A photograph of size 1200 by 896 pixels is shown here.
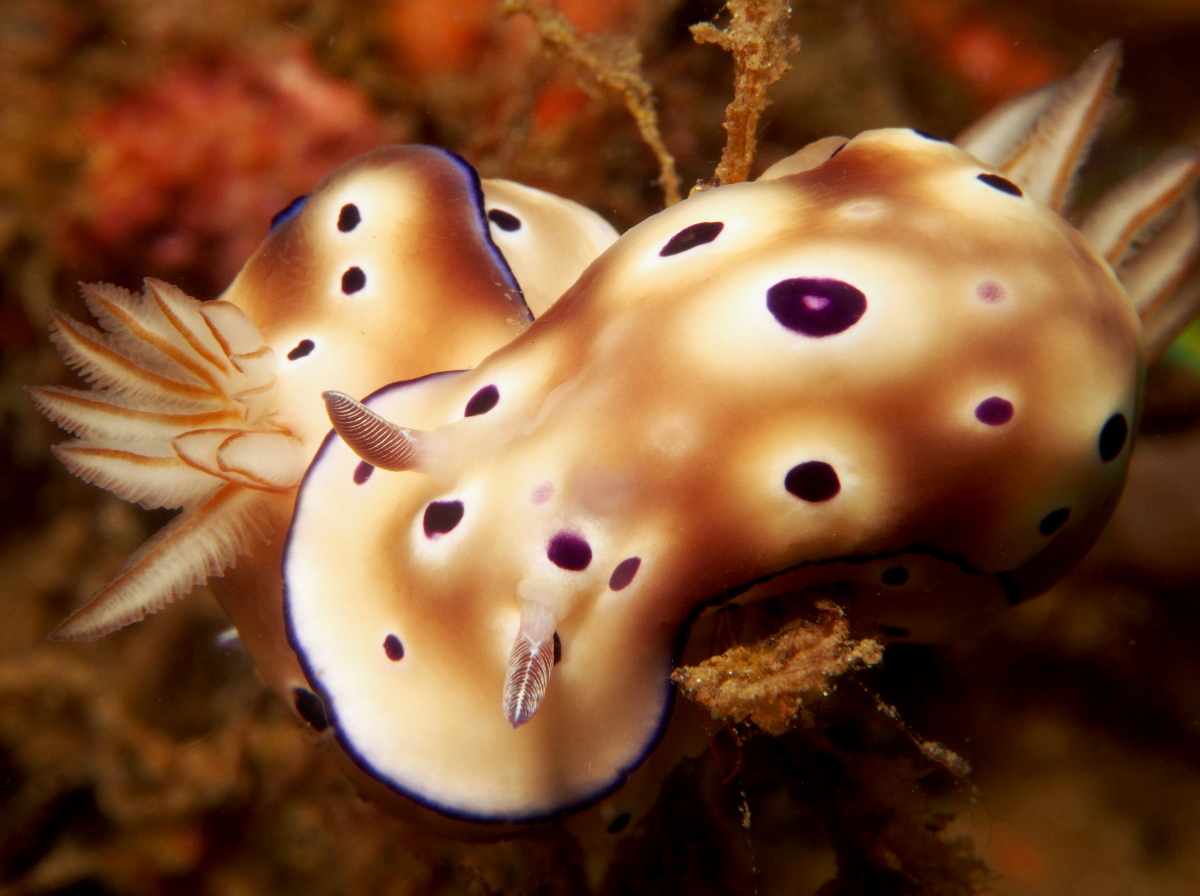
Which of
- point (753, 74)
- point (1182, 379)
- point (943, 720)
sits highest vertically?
point (753, 74)

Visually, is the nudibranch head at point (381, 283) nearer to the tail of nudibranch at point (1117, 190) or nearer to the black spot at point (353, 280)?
the black spot at point (353, 280)

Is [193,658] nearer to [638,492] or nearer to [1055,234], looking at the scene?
[638,492]

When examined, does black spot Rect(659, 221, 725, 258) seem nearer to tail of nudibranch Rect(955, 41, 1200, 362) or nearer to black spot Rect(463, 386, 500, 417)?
black spot Rect(463, 386, 500, 417)

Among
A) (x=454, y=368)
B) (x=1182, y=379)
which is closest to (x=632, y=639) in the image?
(x=454, y=368)

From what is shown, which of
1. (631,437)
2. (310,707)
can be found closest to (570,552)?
(631,437)

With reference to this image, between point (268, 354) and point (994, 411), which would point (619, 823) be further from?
point (268, 354)

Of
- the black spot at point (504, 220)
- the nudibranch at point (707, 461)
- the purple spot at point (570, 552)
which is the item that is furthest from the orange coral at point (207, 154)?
the purple spot at point (570, 552)
